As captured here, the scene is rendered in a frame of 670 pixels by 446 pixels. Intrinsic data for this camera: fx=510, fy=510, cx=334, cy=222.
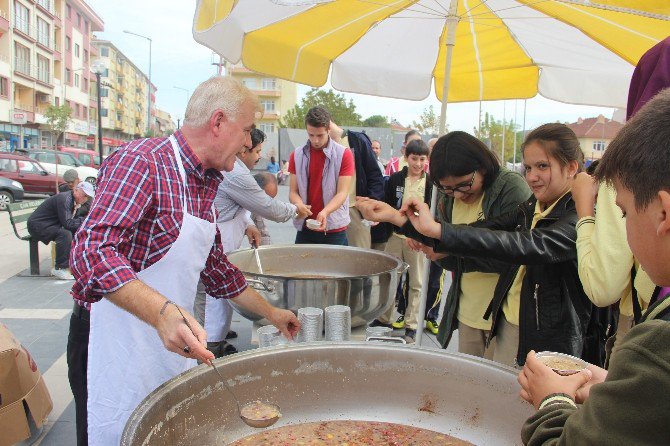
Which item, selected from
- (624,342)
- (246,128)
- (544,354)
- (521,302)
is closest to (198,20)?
(246,128)

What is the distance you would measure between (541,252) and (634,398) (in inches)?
47.0

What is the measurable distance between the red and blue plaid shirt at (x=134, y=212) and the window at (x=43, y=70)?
43576 millimetres

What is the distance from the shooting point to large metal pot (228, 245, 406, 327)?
7.58ft

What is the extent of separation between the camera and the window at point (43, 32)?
127ft

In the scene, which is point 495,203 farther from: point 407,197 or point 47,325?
point 47,325

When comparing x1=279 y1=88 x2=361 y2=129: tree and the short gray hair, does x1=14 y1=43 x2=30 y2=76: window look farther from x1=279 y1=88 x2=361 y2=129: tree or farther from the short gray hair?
the short gray hair

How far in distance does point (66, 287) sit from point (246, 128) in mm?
5011

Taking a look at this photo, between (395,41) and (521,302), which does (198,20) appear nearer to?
(395,41)

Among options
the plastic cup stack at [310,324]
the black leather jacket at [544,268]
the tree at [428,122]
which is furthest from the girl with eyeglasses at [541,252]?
the tree at [428,122]

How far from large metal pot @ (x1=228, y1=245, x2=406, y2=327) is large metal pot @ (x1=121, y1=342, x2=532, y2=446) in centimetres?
57

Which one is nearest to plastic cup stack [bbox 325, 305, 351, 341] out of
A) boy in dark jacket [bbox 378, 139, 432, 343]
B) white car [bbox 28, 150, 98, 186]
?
boy in dark jacket [bbox 378, 139, 432, 343]

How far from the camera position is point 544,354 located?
122 centimetres

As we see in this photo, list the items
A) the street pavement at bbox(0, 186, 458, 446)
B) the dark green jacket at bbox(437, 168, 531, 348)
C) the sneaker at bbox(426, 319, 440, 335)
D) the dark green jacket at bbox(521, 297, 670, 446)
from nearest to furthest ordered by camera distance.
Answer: the dark green jacket at bbox(521, 297, 670, 446) → the dark green jacket at bbox(437, 168, 531, 348) → the street pavement at bbox(0, 186, 458, 446) → the sneaker at bbox(426, 319, 440, 335)

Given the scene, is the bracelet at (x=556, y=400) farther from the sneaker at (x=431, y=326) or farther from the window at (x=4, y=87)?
the window at (x=4, y=87)
